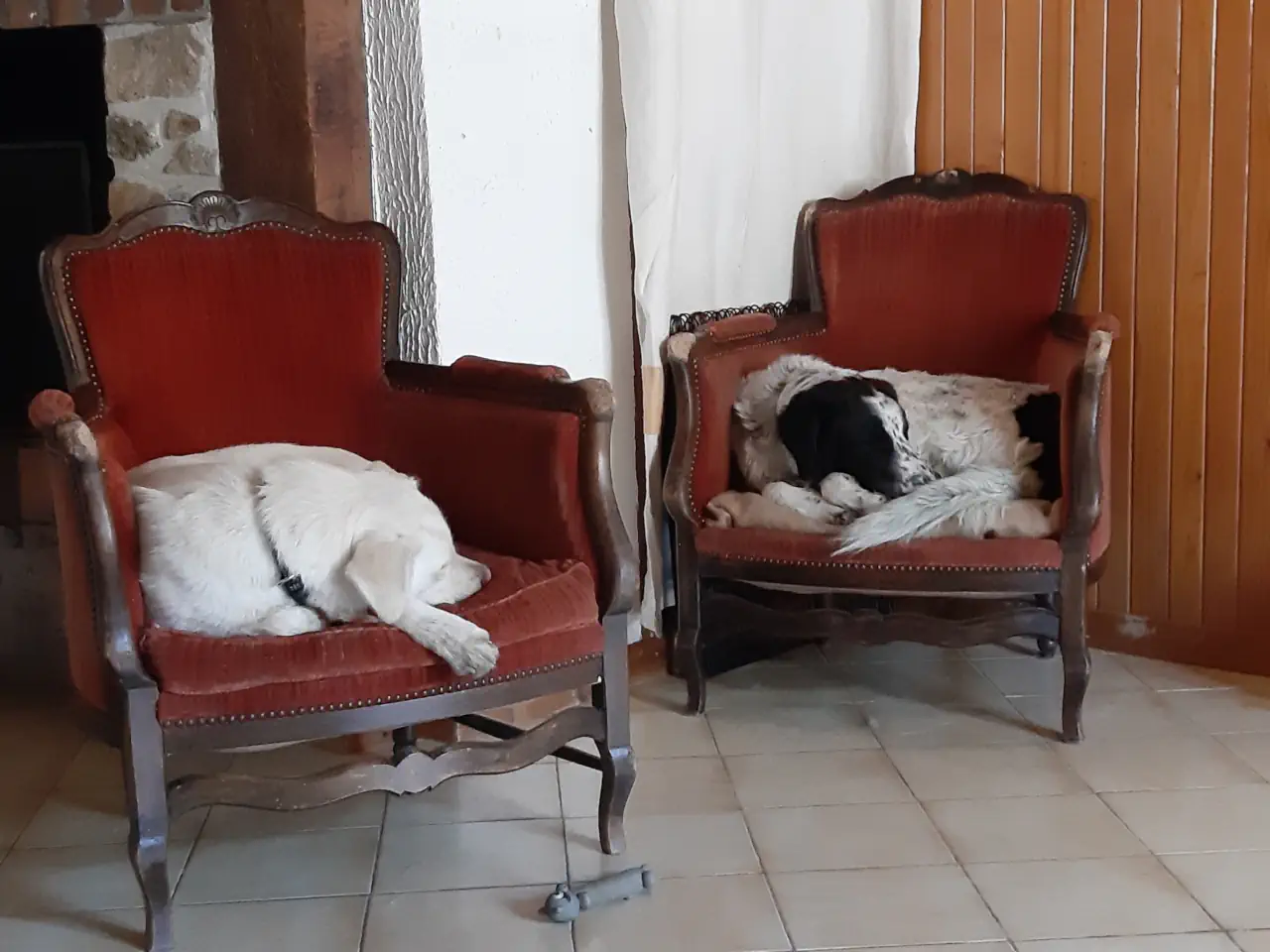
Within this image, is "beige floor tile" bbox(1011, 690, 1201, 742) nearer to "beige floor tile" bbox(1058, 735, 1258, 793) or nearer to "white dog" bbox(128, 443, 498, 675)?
"beige floor tile" bbox(1058, 735, 1258, 793)

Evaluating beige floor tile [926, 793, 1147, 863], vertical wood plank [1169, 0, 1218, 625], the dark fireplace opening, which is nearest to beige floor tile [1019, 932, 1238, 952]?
beige floor tile [926, 793, 1147, 863]

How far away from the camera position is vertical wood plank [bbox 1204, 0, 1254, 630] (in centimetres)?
292

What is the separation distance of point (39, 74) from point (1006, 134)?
221cm

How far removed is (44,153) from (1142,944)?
2.72 m

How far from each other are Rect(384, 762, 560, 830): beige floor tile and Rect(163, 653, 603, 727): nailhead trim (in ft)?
1.45

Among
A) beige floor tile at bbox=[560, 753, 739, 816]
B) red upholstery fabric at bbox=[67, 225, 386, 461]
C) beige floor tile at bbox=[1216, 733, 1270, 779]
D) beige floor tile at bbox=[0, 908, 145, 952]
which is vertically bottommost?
beige floor tile at bbox=[1216, 733, 1270, 779]

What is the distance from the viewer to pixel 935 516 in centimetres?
262

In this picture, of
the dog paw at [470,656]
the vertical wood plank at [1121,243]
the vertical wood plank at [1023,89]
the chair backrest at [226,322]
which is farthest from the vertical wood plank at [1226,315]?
the dog paw at [470,656]

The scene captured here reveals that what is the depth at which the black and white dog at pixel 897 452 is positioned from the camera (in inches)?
104

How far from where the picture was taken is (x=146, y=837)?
1901mm

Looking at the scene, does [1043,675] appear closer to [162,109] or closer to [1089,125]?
[1089,125]

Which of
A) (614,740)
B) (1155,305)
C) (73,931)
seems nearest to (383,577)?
(614,740)

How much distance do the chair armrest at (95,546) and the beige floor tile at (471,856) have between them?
56cm

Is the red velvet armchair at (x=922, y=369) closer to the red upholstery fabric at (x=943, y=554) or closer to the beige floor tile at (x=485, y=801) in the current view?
the red upholstery fabric at (x=943, y=554)
